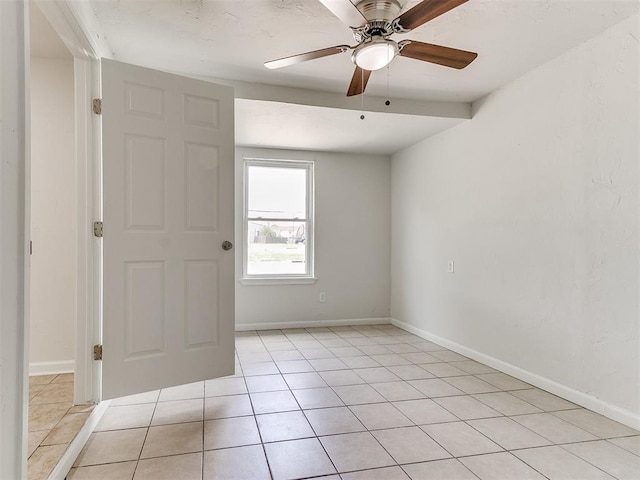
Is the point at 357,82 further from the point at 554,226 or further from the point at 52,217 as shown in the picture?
the point at 52,217

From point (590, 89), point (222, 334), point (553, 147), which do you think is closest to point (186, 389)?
point (222, 334)

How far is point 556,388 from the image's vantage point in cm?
265

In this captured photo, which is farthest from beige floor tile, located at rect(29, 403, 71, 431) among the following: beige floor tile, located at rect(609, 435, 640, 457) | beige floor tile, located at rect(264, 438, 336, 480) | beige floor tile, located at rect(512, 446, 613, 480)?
beige floor tile, located at rect(609, 435, 640, 457)

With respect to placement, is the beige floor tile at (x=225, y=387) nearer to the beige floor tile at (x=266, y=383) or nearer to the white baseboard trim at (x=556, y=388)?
the beige floor tile at (x=266, y=383)

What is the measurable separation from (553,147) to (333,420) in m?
2.36

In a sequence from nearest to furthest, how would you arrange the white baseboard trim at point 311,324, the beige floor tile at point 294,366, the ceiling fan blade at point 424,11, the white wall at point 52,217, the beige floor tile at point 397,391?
the ceiling fan blade at point 424,11 < the beige floor tile at point 397,391 < the white wall at point 52,217 < the beige floor tile at point 294,366 < the white baseboard trim at point 311,324

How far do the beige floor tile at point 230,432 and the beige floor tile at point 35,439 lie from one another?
780mm

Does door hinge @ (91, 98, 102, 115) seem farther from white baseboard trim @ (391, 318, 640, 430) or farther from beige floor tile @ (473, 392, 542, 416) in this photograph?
white baseboard trim @ (391, 318, 640, 430)

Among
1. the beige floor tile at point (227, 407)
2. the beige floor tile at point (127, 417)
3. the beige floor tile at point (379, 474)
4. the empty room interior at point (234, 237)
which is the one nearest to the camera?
the beige floor tile at point (379, 474)

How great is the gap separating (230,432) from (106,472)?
0.60 meters

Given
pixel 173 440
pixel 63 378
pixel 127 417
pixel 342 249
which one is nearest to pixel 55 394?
pixel 63 378

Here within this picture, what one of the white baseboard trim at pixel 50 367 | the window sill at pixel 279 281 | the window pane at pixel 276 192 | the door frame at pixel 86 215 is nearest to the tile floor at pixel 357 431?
the door frame at pixel 86 215

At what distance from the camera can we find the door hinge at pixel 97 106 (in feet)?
7.39

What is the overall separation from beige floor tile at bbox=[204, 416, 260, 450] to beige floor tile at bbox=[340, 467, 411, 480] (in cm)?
55
